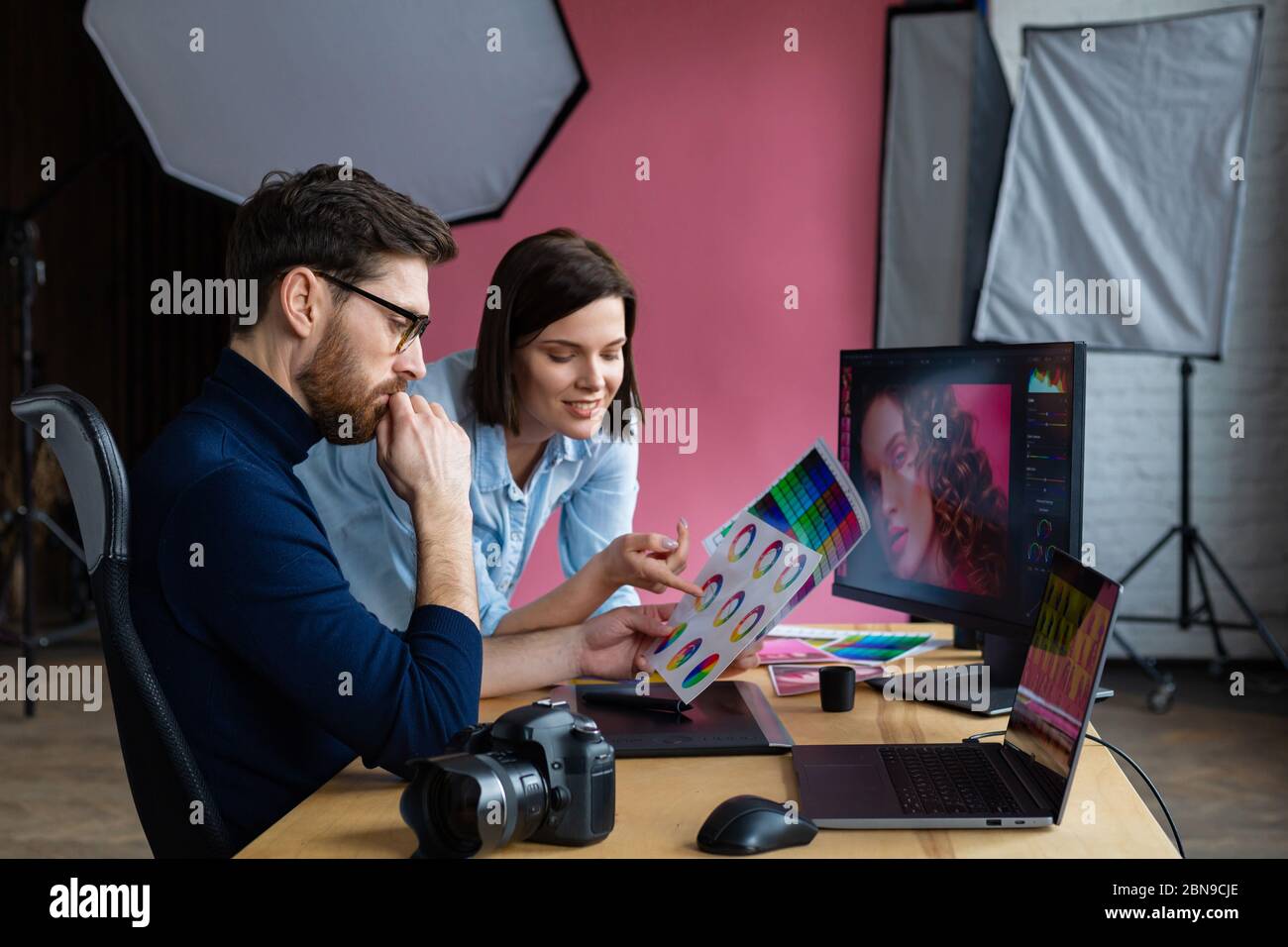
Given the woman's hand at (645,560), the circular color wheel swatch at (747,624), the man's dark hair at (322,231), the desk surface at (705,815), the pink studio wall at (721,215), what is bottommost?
the desk surface at (705,815)

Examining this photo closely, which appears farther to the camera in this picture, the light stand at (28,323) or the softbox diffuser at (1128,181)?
the light stand at (28,323)

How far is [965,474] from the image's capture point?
58.2 inches

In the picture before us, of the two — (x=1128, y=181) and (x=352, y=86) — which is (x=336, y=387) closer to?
(x=352, y=86)

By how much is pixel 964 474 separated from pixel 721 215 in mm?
1944

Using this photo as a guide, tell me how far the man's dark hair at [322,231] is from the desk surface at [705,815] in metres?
0.50

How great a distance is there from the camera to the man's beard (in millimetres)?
1226

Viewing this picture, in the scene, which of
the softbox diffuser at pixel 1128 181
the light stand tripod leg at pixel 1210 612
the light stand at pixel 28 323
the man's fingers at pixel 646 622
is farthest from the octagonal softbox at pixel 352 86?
the light stand tripod leg at pixel 1210 612

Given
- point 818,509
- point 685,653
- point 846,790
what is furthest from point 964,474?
point 846,790

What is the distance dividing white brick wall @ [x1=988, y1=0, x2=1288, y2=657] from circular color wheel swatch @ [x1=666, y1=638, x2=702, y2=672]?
9.76 ft

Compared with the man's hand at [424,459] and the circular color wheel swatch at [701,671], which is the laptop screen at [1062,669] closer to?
the circular color wheel swatch at [701,671]

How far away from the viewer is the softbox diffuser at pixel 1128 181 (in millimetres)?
3500

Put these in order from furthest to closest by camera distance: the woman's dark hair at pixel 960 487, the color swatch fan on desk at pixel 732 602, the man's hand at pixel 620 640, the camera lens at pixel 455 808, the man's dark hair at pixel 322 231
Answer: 1. the man's hand at pixel 620 640
2. the woman's dark hair at pixel 960 487
3. the color swatch fan on desk at pixel 732 602
4. the man's dark hair at pixel 322 231
5. the camera lens at pixel 455 808

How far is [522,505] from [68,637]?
139 inches

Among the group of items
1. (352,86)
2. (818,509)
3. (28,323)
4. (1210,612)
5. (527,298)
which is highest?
(352,86)
